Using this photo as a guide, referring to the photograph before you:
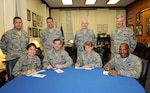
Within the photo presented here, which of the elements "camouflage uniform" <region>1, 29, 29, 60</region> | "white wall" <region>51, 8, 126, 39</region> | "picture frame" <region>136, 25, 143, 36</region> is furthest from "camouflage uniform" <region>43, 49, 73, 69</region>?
"white wall" <region>51, 8, 126, 39</region>

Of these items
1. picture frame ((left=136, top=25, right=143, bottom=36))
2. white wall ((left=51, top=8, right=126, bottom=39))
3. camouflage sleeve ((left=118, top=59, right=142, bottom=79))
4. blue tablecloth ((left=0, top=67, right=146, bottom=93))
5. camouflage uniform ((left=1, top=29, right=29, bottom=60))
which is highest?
white wall ((left=51, top=8, right=126, bottom=39))

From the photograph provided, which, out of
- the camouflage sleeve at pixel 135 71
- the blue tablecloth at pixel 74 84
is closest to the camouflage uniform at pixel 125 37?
the camouflage sleeve at pixel 135 71

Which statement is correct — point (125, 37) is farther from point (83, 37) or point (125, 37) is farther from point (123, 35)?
point (83, 37)

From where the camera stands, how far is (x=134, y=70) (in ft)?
8.50

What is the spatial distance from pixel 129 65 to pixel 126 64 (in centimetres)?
5

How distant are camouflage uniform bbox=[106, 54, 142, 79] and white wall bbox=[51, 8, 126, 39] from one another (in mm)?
7929

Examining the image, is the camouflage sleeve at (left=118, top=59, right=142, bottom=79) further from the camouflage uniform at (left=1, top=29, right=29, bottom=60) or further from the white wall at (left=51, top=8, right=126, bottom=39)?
the white wall at (left=51, top=8, right=126, bottom=39)

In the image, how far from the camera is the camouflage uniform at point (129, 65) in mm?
2477

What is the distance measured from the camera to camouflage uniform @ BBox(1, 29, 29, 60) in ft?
11.9

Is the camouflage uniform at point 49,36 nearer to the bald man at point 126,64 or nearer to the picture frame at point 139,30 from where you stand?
the bald man at point 126,64

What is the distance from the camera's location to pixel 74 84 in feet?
6.85

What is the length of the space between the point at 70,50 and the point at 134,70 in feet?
20.8

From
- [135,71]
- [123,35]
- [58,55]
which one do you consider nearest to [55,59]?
[58,55]

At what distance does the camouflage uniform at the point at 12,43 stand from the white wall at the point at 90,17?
7030 mm
